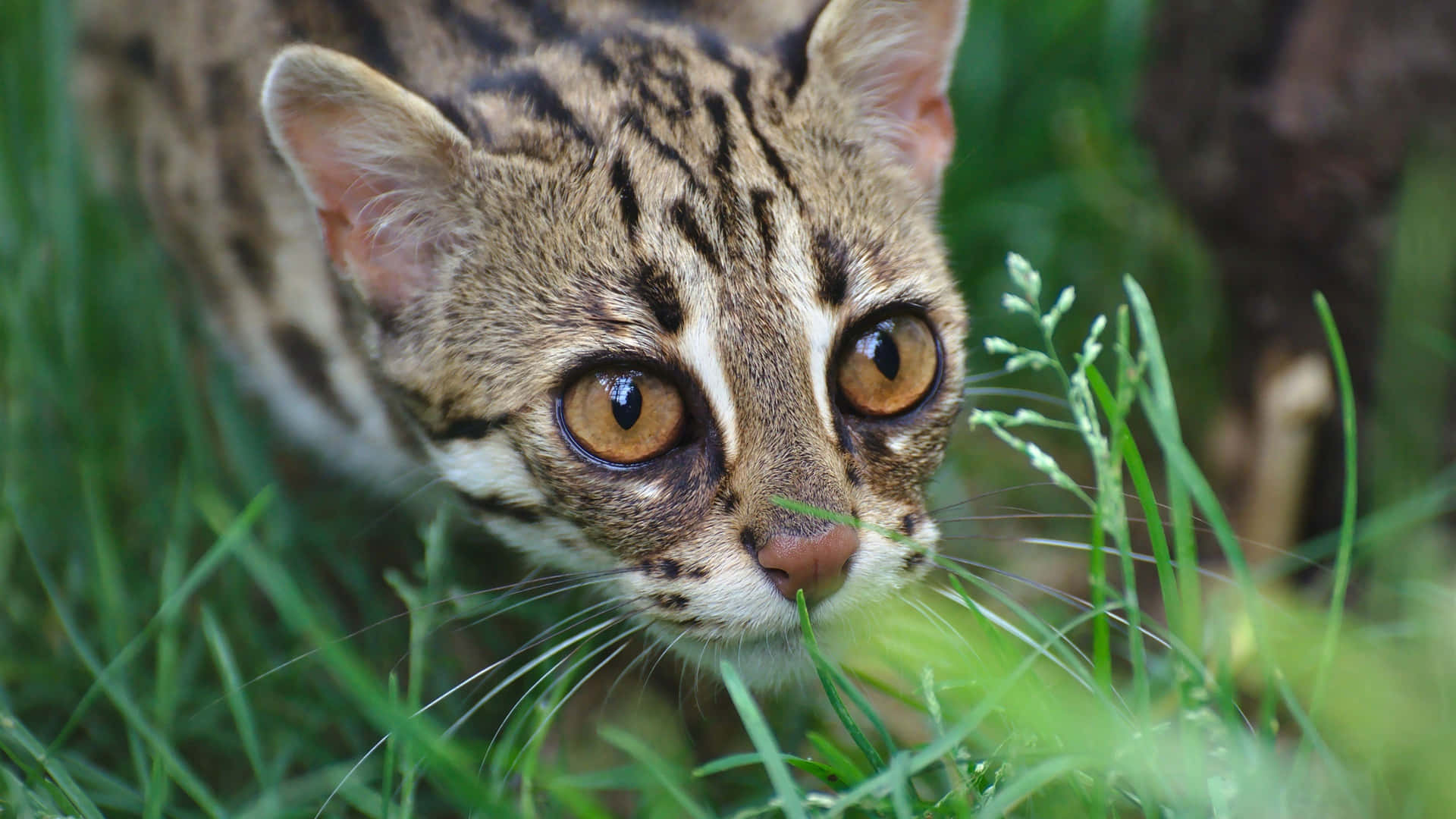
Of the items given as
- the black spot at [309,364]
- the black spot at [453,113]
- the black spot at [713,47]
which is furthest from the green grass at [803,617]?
the black spot at [713,47]

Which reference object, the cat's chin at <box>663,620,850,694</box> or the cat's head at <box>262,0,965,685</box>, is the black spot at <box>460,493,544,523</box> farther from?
the cat's chin at <box>663,620,850,694</box>

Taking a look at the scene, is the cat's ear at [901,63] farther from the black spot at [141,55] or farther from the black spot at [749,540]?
the black spot at [141,55]

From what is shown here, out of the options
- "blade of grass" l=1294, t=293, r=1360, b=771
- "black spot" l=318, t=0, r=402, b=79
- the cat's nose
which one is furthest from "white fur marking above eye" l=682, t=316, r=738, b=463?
"black spot" l=318, t=0, r=402, b=79

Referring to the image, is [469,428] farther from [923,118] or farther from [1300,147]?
[1300,147]

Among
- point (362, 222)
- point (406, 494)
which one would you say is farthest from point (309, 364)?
point (362, 222)

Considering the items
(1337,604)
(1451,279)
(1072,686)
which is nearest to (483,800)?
(1072,686)

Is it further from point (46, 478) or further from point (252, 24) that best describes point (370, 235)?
point (46, 478)
